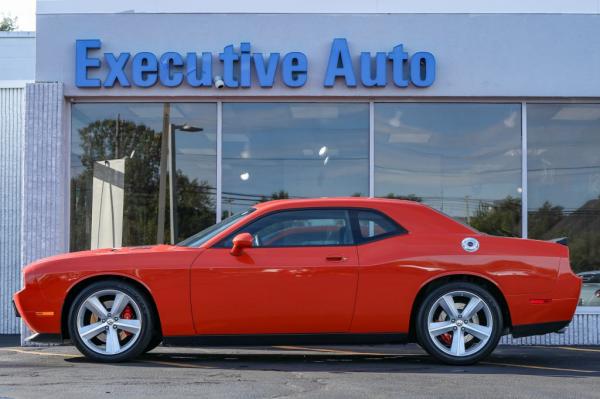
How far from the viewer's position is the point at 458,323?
25.1 feet

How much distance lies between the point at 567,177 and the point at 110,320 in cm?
592

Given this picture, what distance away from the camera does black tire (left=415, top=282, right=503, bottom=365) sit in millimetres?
7605

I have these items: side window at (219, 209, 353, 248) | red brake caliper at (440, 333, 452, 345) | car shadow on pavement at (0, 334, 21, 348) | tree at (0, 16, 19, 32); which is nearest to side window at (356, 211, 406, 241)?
side window at (219, 209, 353, 248)

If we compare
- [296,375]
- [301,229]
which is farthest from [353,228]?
[296,375]

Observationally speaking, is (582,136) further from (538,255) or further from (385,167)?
(538,255)

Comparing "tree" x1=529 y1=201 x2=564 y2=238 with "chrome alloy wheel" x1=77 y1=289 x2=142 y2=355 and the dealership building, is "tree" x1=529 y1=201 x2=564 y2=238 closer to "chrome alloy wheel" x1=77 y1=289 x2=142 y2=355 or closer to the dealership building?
the dealership building

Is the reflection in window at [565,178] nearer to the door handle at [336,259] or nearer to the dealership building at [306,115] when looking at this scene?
the dealership building at [306,115]

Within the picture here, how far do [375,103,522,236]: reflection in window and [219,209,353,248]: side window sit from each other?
9.96 feet

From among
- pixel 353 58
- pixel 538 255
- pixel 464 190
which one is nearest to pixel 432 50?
pixel 353 58

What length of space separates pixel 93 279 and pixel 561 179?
19.2 feet

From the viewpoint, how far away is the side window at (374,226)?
7828 millimetres

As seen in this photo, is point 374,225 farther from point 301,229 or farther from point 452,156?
point 452,156

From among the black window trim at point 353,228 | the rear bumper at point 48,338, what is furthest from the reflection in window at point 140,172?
the rear bumper at point 48,338

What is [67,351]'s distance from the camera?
916 centimetres
